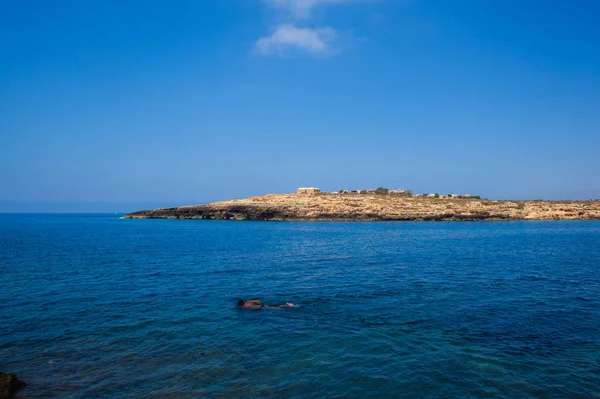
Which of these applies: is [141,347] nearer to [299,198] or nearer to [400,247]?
[400,247]

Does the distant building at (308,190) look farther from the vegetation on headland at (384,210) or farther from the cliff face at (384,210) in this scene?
the vegetation on headland at (384,210)

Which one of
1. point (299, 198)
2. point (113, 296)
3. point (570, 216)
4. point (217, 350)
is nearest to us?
point (217, 350)

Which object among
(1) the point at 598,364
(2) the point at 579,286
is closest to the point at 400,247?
(2) the point at 579,286

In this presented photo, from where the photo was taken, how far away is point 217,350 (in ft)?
53.8

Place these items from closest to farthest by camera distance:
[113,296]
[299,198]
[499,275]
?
[113,296], [499,275], [299,198]

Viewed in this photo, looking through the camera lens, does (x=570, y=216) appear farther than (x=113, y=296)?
Yes

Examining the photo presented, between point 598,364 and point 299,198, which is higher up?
point 299,198

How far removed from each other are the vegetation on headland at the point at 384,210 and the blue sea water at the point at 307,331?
9148 centimetres

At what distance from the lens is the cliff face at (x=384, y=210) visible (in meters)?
126

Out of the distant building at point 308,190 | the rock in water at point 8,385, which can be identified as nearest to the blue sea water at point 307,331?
Result: the rock in water at point 8,385

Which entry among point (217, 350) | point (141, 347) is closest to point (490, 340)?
point (217, 350)

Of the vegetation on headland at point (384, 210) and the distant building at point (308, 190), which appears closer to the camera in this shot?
the vegetation on headland at point (384, 210)

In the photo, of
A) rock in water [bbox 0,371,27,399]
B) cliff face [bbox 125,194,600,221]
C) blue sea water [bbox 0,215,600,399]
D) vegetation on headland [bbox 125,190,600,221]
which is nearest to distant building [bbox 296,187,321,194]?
cliff face [bbox 125,194,600,221]

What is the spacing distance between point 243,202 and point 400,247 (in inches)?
4239
